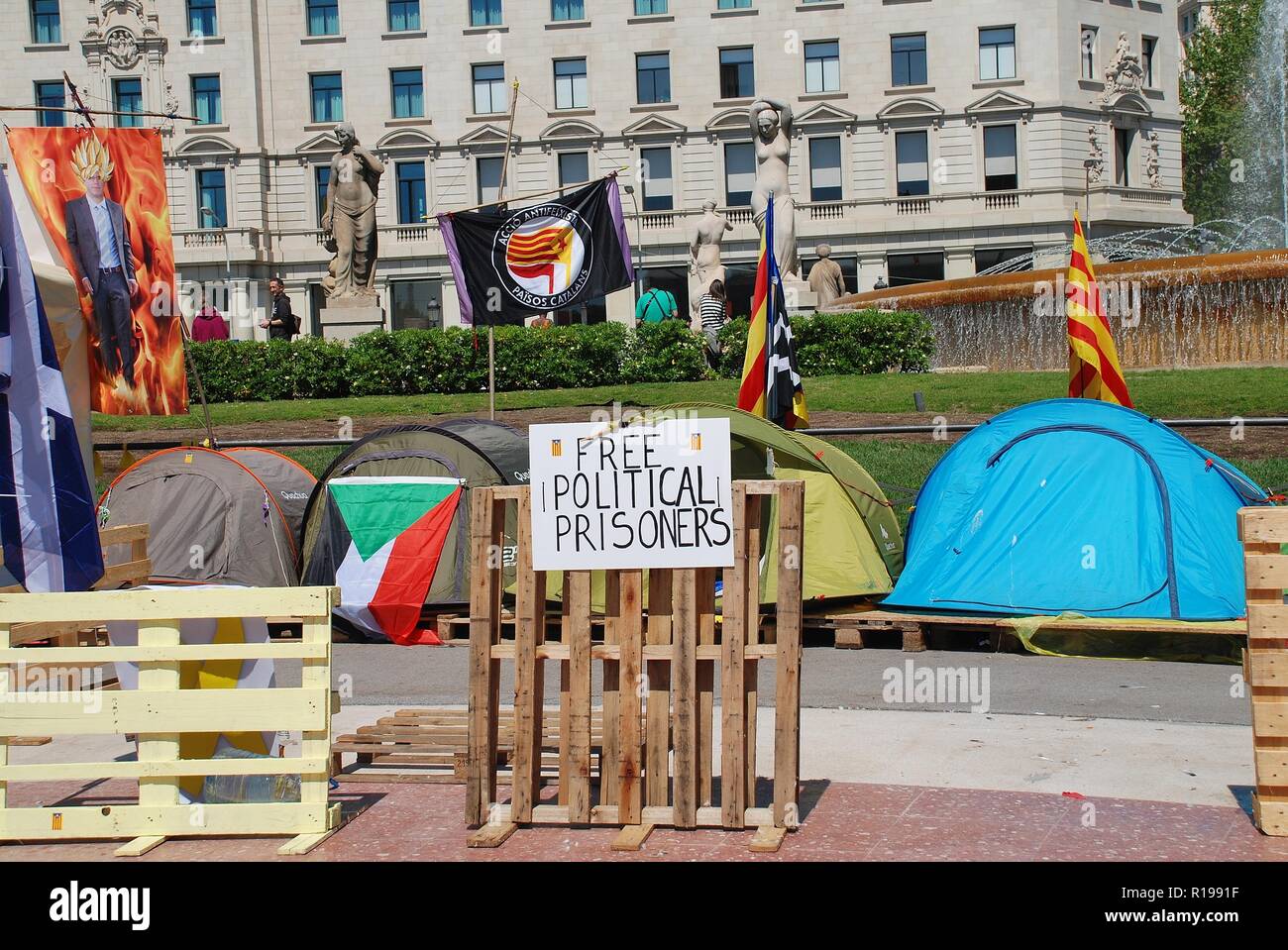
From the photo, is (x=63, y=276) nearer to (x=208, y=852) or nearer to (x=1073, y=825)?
(x=208, y=852)

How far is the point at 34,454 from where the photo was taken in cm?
704

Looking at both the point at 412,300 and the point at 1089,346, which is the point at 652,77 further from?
the point at 1089,346

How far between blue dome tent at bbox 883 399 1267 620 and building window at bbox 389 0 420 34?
152 ft

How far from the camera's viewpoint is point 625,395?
2067 cm

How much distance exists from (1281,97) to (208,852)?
54.4 meters

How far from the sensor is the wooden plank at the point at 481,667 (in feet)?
20.0

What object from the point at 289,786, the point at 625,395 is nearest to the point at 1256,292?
the point at 625,395

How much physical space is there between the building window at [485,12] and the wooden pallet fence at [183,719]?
1946 inches

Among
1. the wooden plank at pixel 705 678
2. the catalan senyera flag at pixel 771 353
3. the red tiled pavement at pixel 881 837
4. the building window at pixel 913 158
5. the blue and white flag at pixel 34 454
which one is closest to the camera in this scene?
the red tiled pavement at pixel 881 837

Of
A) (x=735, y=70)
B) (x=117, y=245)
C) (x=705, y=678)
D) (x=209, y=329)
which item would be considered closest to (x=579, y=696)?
(x=705, y=678)

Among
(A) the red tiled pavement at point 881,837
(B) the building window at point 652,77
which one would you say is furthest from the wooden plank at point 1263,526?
(B) the building window at point 652,77

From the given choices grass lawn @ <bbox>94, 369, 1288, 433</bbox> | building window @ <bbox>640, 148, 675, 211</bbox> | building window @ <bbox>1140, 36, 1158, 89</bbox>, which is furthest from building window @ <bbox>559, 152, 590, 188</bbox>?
grass lawn @ <bbox>94, 369, 1288, 433</bbox>

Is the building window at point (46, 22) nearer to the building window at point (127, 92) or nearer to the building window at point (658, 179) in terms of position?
the building window at point (127, 92)
